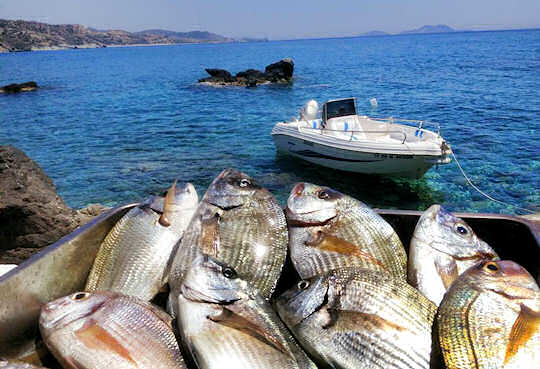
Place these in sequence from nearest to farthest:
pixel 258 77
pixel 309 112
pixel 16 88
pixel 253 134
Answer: pixel 309 112 < pixel 253 134 < pixel 16 88 < pixel 258 77

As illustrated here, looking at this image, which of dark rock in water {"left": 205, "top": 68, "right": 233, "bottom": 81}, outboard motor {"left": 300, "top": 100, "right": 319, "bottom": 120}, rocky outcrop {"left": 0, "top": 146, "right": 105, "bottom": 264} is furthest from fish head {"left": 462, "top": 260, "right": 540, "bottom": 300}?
dark rock in water {"left": 205, "top": 68, "right": 233, "bottom": 81}

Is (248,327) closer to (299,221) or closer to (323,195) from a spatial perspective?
(299,221)

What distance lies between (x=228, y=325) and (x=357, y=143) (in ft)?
33.0

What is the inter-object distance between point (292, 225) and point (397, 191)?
31.2 feet

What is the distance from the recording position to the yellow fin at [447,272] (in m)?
2.49

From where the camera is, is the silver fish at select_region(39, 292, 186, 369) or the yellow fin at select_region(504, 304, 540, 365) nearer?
the yellow fin at select_region(504, 304, 540, 365)

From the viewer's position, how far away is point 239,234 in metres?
2.80

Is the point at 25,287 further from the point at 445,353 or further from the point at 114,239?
the point at 445,353

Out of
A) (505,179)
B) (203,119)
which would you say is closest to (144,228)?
(505,179)

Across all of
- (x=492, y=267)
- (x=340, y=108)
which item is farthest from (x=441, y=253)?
(x=340, y=108)

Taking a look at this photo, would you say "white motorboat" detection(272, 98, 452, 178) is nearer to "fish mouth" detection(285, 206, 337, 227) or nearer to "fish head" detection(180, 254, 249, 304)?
"fish mouth" detection(285, 206, 337, 227)

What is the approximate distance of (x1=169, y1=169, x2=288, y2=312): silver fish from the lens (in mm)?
2584

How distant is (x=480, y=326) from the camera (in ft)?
6.12

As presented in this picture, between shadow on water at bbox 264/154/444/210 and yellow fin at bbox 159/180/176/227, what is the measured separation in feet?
26.2
